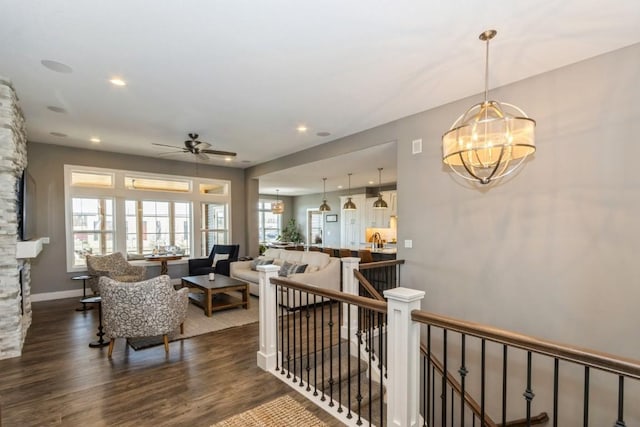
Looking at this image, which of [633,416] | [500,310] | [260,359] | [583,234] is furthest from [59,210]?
[633,416]

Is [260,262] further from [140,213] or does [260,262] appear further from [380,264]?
[380,264]

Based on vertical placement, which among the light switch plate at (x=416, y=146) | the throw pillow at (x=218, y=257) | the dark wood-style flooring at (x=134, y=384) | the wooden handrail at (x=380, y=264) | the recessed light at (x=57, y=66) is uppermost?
the recessed light at (x=57, y=66)

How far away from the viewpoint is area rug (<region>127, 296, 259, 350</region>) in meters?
3.99

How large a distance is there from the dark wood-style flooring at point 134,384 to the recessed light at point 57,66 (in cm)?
298

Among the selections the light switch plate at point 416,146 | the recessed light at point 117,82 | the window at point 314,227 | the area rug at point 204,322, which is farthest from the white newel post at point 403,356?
the window at point 314,227

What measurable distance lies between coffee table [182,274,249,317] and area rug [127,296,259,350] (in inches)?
3.7

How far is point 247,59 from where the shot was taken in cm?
295

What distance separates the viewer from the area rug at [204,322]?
3.99 m

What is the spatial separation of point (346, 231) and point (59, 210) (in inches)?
315

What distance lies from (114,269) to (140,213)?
173 cm

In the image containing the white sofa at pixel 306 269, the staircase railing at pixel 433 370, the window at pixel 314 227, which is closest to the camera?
the staircase railing at pixel 433 370

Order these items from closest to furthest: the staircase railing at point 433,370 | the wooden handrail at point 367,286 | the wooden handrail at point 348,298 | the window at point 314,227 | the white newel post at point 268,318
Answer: the staircase railing at point 433,370
the wooden handrail at point 348,298
the white newel post at point 268,318
the wooden handrail at point 367,286
the window at point 314,227

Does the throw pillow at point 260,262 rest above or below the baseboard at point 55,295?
above

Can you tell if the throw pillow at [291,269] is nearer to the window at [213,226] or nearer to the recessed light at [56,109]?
the window at [213,226]
